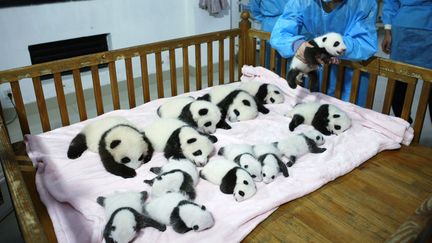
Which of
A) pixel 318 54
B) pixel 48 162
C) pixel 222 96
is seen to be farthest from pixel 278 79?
pixel 48 162

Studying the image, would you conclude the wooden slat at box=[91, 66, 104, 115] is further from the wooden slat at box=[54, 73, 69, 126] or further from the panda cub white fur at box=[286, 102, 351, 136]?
the panda cub white fur at box=[286, 102, 351, 136]

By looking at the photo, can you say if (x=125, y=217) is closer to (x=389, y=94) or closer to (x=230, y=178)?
(x=230, y=178)

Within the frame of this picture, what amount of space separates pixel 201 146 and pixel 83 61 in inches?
37.8

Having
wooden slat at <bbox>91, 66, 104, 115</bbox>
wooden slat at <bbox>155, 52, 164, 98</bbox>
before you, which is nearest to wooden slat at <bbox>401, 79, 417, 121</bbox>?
wooden slat at <bbox>155, 52, 164, 98</bbox>

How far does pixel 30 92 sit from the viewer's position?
11.6ft

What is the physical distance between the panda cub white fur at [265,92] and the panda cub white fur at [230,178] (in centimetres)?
89

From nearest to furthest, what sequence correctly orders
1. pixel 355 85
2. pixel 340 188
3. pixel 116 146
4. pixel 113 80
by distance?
pixel 340 188 → pixel 116 146 → pixel 355 85 → pixel 113 80

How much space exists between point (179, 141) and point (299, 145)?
61cm

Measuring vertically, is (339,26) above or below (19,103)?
above

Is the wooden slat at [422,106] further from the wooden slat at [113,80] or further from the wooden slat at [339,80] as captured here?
the wooden slat at [113,80]

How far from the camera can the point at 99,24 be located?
12.0 ft

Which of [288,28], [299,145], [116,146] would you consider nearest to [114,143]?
[116,146]

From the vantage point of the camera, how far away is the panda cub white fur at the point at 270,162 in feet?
5.51

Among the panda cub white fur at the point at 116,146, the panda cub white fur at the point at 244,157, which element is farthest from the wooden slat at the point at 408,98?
the panda cub white fur at the point at 116,146
